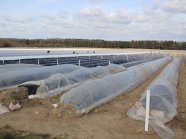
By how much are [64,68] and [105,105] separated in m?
4.80

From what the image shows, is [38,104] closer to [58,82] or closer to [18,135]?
[58,82]

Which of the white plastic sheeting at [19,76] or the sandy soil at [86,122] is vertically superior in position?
the white plastic sheeting at [19,76]

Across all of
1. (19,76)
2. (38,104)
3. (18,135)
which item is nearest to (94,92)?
(38,104)

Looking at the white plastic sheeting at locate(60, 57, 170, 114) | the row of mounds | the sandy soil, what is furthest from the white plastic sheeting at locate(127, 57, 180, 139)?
the row of mounds

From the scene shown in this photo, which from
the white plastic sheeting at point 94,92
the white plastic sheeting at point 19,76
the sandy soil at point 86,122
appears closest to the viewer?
the sandy soil at point 86,122

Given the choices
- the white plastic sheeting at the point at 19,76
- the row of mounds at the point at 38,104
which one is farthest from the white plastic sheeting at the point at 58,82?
the white plastic sheeting at the point at 19,76

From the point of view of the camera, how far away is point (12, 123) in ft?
14.6

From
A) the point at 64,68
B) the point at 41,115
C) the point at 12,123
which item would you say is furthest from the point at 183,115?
the point at 64,68

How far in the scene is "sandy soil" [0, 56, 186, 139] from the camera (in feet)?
13.1

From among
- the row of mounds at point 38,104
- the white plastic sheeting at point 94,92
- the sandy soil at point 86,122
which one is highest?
the white plastic sheeting at point 94,92

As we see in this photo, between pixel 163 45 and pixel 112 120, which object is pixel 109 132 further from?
pixel 163 45

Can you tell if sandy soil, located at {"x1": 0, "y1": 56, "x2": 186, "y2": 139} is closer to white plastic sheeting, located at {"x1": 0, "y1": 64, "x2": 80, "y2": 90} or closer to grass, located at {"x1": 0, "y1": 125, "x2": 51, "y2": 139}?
grass, located at {"x1": 0, "y1": 125, "x2": 51, "y2": 139}

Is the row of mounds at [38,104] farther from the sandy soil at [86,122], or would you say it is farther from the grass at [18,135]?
the grass at [18,135]

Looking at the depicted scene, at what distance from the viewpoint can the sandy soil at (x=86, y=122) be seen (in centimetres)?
399
